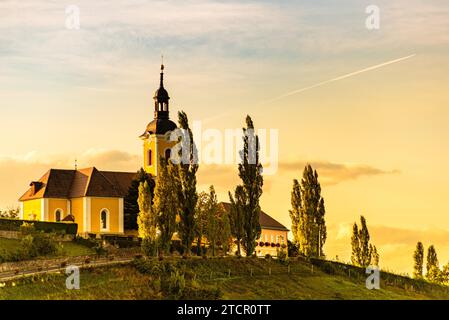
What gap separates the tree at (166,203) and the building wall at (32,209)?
2708 cm

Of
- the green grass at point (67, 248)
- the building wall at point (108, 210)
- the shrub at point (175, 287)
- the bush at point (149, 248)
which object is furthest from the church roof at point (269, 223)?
the shrub at point (175, 287)

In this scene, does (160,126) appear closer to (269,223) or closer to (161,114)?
(161,114)

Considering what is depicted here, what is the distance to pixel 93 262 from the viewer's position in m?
71.5

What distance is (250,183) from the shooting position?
268 feet

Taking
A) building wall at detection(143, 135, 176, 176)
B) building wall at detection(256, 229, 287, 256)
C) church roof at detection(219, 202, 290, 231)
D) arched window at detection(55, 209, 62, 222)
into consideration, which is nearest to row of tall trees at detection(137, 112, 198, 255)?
arched window at detection(55, 209, 62, 222)

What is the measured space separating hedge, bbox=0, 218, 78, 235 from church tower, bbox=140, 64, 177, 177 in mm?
23466

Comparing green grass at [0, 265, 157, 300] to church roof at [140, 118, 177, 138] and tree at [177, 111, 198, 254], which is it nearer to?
tree at [177, 111, 198, 254]

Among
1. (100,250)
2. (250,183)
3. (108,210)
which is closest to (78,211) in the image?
(108,210)

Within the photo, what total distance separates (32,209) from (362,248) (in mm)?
35282
